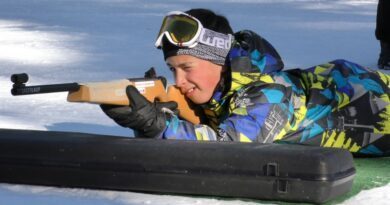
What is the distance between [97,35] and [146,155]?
18.5 feet

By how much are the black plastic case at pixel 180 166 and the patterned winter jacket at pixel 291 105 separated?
0.27 m

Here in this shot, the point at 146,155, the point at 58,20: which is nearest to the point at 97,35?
the point at 58,20

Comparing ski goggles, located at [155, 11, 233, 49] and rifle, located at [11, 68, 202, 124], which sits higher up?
ski goggles, located at [155, 11, 233, 49]

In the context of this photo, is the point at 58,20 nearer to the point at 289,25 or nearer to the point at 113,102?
the point at 289,25

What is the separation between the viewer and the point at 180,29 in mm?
3342

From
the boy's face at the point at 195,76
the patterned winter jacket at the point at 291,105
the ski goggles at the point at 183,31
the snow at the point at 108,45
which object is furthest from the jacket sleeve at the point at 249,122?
the snow at the point at 108,45

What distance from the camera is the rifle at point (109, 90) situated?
9.32 feet

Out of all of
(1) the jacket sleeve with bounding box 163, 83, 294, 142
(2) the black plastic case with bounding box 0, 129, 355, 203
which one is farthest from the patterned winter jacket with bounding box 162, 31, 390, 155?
A: (2) the black plastic case with bounding box 0, 129, 355, 203

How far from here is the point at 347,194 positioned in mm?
2941

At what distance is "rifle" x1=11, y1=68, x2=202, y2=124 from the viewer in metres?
2.84

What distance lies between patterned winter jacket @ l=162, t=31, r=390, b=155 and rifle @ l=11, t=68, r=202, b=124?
0.13 meters

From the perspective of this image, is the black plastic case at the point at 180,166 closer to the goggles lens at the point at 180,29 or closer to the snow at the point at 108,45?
the snow at the point at 108,45

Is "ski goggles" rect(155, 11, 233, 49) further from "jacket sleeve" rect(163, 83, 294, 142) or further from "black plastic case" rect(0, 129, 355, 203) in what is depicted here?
"black plastic case" rect(0, 129, 355, 203)

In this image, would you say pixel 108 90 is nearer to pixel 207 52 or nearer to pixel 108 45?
pixel 207 52
